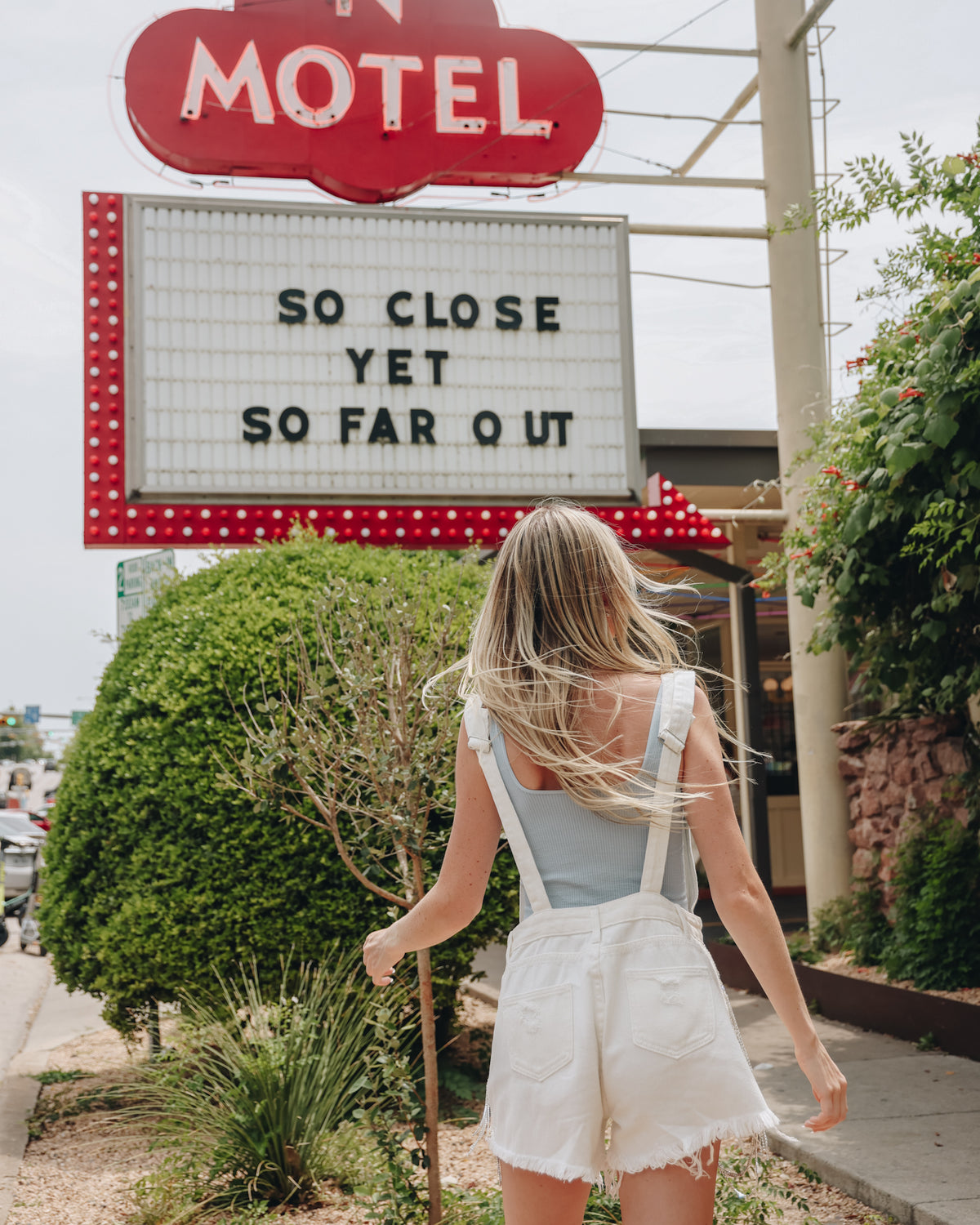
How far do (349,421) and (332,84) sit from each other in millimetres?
2848

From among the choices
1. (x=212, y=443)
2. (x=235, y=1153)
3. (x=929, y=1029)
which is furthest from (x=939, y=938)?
(x=212, y=443)

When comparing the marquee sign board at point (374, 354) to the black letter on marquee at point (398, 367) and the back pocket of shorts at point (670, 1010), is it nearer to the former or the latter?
the black letter on marquee at point (398, 367)

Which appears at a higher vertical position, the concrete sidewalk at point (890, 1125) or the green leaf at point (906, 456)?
the green leaf at point (906, 456)

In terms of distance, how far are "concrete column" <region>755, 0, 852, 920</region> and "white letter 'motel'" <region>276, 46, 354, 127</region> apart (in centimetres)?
323

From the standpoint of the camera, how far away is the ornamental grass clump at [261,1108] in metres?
4.39

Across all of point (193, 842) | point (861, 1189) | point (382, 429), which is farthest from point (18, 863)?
point (861, 1189)

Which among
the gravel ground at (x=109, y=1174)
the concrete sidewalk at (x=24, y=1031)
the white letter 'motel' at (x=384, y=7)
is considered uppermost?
the white letter 'motel' at (x=384, y=7)

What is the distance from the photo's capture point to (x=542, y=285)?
919 centimetres

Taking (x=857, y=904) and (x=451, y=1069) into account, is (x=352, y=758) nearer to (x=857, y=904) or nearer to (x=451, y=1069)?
(x=451, y=1069)

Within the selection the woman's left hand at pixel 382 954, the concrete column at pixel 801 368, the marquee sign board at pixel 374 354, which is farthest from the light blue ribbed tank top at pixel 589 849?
the marquee sign board at pixel 374 354

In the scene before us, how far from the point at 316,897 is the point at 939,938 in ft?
11.5

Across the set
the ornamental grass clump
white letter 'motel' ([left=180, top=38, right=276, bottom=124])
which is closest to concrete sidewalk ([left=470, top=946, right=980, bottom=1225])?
the ornamental grass clump

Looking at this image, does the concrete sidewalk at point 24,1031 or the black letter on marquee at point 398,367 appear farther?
the black letter on marquee at point 398,367

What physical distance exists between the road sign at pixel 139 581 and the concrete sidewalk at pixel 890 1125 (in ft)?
14.2
